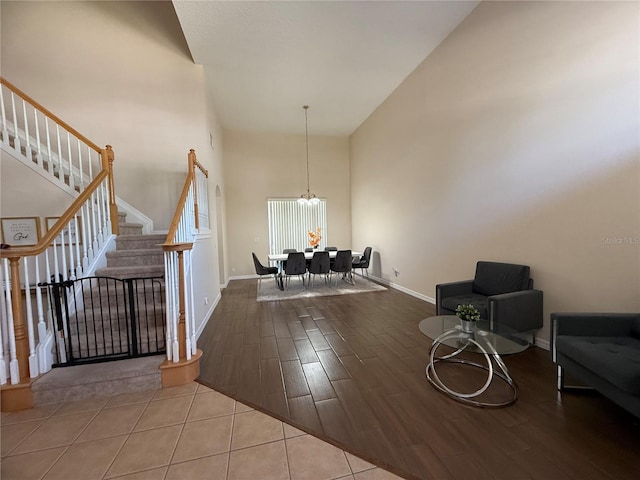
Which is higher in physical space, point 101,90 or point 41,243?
point 101,90

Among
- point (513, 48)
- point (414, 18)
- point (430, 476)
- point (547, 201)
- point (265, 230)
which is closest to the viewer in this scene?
point (430, 476)

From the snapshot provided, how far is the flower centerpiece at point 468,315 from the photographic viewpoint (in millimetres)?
2158

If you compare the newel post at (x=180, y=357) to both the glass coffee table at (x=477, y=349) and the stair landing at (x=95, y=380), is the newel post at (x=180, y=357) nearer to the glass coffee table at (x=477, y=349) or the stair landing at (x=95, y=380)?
the stair landing at (x=95, y=380)

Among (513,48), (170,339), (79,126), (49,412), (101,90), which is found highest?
(101,90)

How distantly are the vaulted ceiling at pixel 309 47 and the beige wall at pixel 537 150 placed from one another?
1.72ft

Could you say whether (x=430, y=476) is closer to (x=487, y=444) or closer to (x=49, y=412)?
(x=487, y=444)

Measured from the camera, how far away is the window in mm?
7473

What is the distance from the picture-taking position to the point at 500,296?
8.55 ft

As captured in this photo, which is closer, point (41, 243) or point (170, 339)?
point (41, 243)

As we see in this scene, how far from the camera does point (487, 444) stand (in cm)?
161

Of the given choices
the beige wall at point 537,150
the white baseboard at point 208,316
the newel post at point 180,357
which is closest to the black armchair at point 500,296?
the beige wall at point 537,150

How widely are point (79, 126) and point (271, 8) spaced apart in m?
3.68

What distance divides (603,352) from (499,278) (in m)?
1.40

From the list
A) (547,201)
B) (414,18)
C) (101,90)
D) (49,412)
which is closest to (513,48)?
(414,18)
